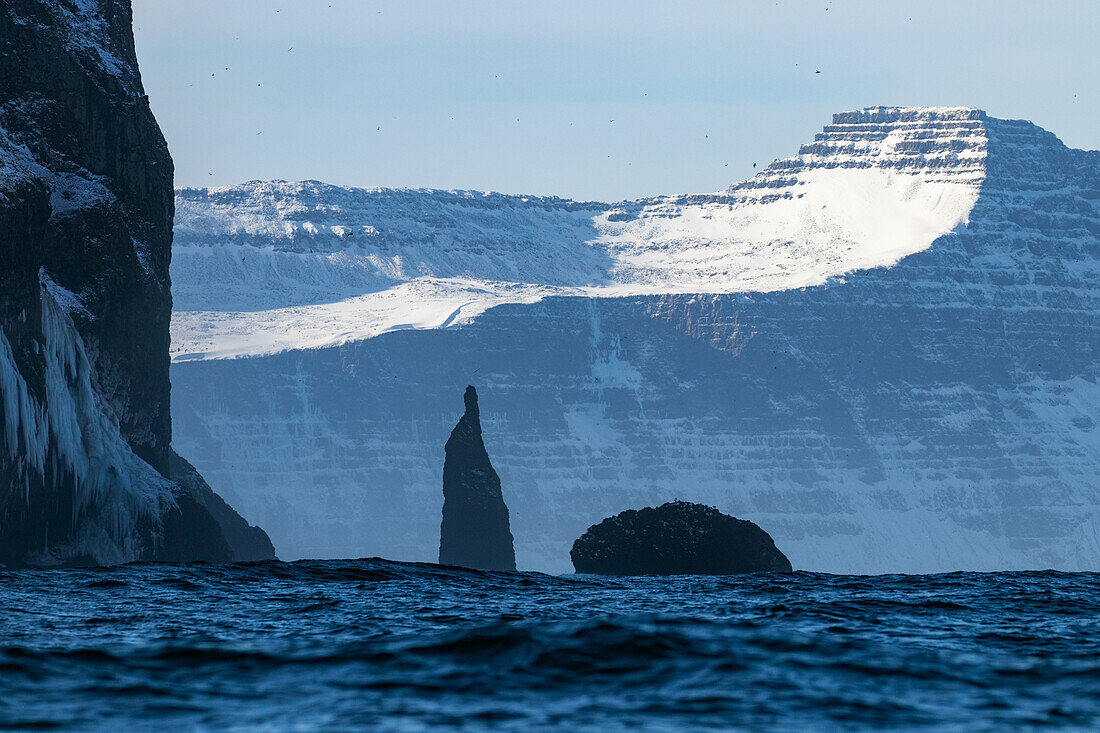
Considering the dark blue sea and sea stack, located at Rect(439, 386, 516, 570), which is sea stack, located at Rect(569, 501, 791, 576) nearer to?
the dark blue sea

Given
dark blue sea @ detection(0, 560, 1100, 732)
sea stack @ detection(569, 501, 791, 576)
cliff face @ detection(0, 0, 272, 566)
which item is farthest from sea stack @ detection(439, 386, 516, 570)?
dark blue sea @ detection(0, 560, 1100, 732)

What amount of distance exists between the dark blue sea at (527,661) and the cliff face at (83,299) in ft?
67.2

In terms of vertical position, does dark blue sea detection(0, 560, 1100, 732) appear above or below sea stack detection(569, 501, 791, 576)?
below

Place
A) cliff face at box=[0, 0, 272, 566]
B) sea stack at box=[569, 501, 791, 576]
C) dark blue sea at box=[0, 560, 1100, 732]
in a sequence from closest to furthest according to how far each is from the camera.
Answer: dark blue sea at box=[0, 560, 1100, 732] → cliff face at box=[0, 0, 272, 566] → sea stack at box=[569, 501, 791, 576]

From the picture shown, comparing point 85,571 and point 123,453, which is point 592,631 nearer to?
point 85,571

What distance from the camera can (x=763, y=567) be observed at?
109 meters

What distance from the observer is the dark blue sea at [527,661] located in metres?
30.6

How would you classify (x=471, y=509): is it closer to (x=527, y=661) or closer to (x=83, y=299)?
(x=83, y=299)

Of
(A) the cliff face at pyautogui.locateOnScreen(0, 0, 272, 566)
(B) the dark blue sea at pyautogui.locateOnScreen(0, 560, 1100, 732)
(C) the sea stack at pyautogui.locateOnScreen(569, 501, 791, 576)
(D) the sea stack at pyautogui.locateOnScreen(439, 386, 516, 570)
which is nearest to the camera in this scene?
(B) the dark blue sea at pyautogui.locateOnScreen(0, 560, 1100, 732)

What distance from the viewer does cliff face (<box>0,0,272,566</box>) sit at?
77.1 meters

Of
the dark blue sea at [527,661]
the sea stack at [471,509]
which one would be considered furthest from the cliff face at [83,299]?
the sea stack at [471,509]

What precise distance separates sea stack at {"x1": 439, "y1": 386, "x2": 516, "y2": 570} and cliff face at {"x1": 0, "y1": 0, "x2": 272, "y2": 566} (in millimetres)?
55001

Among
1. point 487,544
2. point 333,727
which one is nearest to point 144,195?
point 487,544

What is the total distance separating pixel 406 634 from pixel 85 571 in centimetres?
2612
